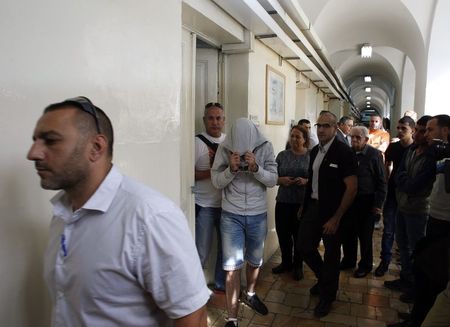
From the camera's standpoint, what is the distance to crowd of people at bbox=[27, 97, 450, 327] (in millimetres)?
984

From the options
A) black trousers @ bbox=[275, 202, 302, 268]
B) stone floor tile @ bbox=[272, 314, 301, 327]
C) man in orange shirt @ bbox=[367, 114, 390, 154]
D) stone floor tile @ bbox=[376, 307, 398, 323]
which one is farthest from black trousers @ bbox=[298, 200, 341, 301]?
man in orange shirt @ bbox=[367, 114, 390, 154]

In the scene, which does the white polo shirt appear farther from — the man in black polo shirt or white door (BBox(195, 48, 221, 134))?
the man in black polo shirt

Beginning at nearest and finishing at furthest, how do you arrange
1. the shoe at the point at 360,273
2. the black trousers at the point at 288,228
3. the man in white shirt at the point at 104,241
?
the man in white shirt at the point at 104,241
the black trousers at the point at 288,228
the shoe at the point at 360,273

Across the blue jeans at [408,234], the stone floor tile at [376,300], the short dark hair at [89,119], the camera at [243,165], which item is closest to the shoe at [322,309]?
the stone floor tile at [376,300]

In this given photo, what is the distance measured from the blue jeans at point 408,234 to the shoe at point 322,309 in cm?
84

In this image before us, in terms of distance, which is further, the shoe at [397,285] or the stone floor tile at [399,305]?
the shoe at [397,285]

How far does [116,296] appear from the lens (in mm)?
1005

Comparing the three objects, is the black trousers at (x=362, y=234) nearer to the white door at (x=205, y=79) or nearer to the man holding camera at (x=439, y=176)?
the man holding camera at (x=439, y=176)

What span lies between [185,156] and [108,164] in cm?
187

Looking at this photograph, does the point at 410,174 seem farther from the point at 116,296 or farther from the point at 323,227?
the point at 116,296

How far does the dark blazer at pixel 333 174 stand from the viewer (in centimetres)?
289

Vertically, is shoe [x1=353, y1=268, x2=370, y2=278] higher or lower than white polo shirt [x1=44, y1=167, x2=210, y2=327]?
lower

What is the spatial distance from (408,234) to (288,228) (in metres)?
1.14

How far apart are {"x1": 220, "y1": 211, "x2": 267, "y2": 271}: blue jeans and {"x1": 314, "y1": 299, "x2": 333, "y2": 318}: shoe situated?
2.36 feet
